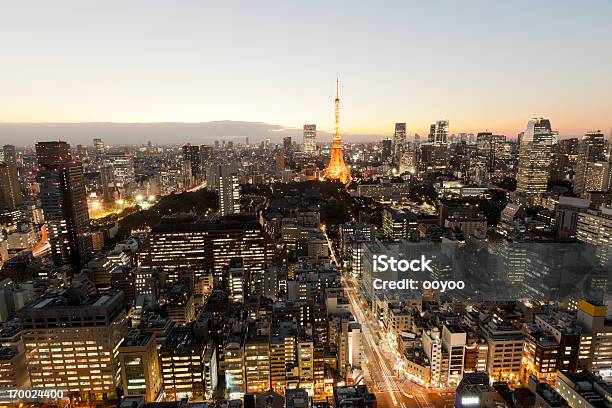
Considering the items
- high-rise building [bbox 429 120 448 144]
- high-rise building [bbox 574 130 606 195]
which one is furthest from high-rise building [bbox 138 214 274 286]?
high-rise building [bbox 429 120 448 144]

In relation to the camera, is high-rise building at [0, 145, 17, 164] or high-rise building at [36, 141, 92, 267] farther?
high-rise building at [0, 145, 17, 164]

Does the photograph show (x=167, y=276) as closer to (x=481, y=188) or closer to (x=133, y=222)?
(x=133, y=222)

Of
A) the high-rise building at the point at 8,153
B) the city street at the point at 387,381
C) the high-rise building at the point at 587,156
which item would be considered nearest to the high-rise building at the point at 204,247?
the city street at the point at 387,381

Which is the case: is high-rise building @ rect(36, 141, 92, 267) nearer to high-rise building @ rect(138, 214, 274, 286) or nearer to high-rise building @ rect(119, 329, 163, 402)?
high-rise building @ rect(138, 214, 274, 286)

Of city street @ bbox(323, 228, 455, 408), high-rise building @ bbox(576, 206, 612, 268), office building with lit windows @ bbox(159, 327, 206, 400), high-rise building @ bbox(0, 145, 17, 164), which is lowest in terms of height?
city street @ bbox(323, 228, 455, 408)

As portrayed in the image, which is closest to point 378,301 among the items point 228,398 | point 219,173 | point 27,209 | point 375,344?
point 375,344

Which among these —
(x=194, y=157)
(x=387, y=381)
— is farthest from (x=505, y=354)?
(x=194, y=157)
